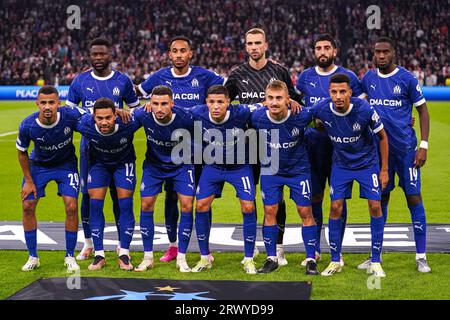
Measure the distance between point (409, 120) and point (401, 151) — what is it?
1.07 ft

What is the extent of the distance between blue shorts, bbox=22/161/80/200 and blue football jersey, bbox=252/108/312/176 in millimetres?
1922

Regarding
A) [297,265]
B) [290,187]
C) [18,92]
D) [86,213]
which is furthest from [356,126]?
[18,92]

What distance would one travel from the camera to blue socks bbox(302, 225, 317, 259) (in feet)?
25.7

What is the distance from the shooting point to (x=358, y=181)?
7707 millimetres

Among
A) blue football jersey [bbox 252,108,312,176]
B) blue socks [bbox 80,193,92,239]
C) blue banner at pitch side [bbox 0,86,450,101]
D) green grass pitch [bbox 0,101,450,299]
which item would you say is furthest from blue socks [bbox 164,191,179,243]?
blue banner at pitch side [bbox 0,86,450,101]

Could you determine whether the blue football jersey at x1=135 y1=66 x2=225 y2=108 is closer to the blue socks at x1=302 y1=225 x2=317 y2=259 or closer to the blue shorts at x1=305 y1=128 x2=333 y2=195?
the blue shorts at x1=305 y1=128 x2=333 y2=195

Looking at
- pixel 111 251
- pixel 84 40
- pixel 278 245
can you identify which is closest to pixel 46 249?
pixel 111 251

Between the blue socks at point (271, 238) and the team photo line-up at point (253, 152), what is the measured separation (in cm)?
1

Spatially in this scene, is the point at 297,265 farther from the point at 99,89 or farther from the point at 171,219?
the point at 99,89

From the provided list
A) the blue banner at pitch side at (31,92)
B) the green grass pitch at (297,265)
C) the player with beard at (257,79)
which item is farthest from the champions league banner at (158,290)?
the blue banner at pitch side at (31,92)

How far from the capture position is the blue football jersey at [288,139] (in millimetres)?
7785

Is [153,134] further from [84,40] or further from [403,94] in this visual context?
[84,40]

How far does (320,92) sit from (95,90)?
2.41 meters

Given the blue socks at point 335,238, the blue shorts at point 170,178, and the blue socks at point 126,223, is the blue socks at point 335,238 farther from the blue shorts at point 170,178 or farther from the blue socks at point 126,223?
the blue socks at point 126,223
